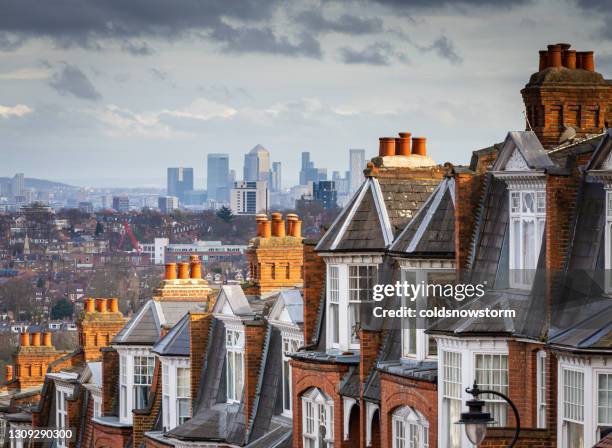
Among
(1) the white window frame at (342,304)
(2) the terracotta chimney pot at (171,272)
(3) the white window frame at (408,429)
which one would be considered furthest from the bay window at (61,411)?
(3) the white window frame at (408,429)

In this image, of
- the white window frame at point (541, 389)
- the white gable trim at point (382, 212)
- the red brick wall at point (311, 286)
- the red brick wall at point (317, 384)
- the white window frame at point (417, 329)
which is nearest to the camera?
the white window frame at point (541, 389)

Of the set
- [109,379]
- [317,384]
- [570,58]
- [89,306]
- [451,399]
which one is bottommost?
[109,379]

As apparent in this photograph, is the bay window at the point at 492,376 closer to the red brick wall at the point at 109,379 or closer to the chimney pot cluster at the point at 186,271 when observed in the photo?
the red brick wall at the point at 109,379

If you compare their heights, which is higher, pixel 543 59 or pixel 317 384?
pixel 543 59

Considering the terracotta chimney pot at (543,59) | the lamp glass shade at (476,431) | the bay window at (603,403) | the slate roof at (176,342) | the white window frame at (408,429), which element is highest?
the terracotta chimney pot at (543,59)

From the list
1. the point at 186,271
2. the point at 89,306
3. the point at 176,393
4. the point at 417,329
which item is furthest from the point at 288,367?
the point at 89,306

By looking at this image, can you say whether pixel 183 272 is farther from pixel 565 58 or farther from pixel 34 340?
pixel 565 58

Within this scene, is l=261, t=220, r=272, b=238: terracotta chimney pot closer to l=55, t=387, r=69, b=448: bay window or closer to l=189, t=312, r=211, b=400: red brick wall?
l=189, t=312, r=211, b=400: red brick wall
